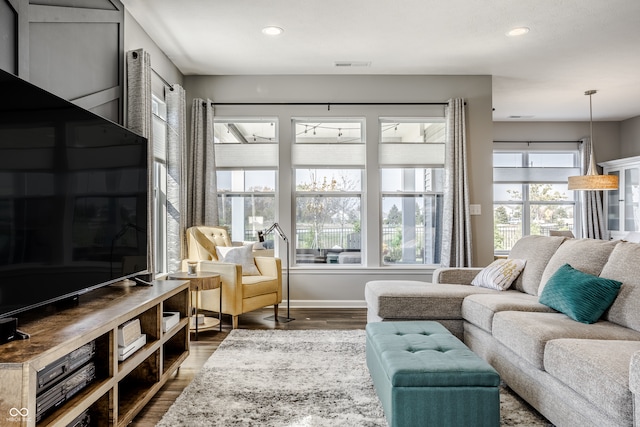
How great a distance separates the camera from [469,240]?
15.7 ft

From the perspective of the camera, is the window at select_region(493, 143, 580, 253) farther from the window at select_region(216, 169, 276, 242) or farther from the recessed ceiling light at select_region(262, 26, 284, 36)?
the recessed ceiling light at select_region(262, 26, 284, 36)

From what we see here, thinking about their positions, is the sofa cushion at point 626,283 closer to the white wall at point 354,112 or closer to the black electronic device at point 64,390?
the white wall at point 354,112

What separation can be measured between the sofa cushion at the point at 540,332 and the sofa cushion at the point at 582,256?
1.45 feet

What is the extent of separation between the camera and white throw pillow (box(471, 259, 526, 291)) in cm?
343

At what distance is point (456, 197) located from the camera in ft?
15.9

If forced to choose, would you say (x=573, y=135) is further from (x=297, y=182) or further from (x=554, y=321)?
(x=554, y=321)

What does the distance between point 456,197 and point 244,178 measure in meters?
2.45

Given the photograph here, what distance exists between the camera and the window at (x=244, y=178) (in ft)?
16.5

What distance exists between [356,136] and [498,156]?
358cm

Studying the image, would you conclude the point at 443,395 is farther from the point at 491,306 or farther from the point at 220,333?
the point at 220,333

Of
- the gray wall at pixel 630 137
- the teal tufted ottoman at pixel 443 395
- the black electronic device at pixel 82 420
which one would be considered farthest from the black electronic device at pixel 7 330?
the gray wall at pixel 630 137

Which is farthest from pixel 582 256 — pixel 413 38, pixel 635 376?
pixel 413 38

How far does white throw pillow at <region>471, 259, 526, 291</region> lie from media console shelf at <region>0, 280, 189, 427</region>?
2.38 m

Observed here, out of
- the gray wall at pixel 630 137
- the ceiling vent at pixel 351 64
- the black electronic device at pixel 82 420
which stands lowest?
the black electronic device at pixel 82 420
